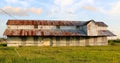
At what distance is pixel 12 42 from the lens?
5012cm

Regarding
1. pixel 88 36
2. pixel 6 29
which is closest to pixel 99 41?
pixel 88 36

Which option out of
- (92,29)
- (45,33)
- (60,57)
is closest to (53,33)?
(45,33)

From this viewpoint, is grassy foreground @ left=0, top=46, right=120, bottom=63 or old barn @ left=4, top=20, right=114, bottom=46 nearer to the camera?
grassy foreground @ left=0, top=46, right=120, bottom=63

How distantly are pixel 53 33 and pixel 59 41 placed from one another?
71.6 inches

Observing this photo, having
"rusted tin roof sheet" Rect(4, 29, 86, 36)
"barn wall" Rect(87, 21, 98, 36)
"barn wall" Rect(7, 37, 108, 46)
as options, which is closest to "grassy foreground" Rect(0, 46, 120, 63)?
"rusted tin roof sheet" Rect(4, 29, 86, 36)

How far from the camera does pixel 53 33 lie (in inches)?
2024

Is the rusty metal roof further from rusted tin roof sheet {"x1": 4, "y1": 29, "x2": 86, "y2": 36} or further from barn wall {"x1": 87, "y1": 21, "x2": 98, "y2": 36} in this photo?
barn wall {"x1": 87, "y1": 21, "x2": 98, "y2": 36}

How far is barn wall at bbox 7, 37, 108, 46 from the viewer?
50.2m

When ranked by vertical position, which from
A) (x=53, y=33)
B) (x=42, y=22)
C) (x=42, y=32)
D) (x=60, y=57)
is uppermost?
(x=42, y=22)

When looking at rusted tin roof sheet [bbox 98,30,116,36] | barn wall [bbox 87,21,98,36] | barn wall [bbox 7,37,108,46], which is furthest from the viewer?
rusted tin roof sheet [bbox 98,30,116,36]

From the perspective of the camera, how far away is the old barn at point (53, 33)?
50312 mm

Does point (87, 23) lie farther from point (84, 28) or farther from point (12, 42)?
point (12, 42)

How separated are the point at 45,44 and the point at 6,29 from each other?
7.69 metres

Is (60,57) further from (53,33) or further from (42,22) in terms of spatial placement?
(42,22)
